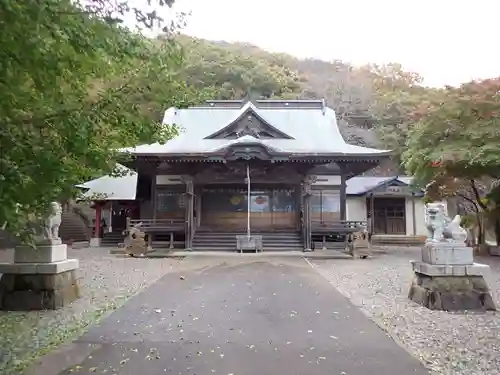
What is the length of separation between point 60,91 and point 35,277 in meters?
4.16

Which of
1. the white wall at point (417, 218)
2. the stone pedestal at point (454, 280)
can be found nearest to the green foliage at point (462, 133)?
the stone pedestal at point (454, 280)

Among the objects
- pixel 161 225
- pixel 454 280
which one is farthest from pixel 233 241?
pixel 454 280

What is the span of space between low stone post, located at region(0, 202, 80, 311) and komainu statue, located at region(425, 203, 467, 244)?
20.1 feet

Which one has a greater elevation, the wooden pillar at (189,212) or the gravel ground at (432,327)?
the wooden pillar at (189,212)

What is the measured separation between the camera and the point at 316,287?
30.3 ft

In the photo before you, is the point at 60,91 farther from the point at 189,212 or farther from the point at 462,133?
the point at 189,212

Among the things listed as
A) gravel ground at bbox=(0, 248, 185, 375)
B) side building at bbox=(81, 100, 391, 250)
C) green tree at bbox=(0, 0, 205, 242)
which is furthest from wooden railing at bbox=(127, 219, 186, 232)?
green tree at bbox=(0, 0, 205, 242)

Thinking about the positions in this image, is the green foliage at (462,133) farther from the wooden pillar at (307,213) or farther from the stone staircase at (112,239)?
the stone staircase at (112,239)

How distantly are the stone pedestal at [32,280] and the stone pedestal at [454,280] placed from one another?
19.8ft

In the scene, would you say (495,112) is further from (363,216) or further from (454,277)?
(363,216)

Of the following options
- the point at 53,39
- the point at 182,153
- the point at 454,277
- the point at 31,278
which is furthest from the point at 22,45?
the point at 182,153

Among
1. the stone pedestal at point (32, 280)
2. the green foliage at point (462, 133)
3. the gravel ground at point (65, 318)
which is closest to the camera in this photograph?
the gravel ground at point (65, 318)

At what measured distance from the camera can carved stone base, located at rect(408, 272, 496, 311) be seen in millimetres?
6941

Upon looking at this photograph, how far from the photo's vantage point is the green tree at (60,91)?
9.43ft
